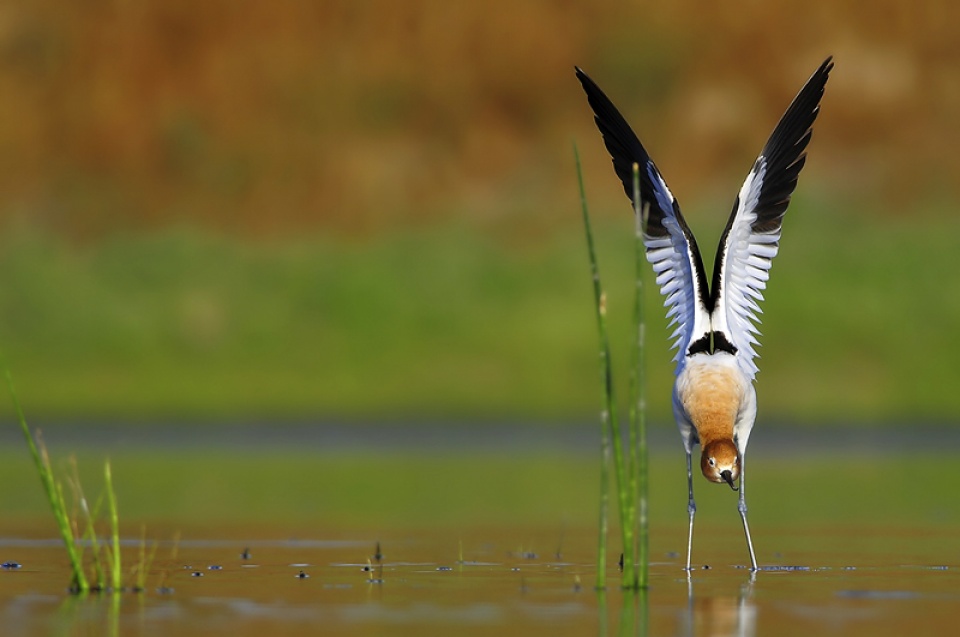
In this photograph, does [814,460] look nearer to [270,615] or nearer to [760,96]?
[270,615]

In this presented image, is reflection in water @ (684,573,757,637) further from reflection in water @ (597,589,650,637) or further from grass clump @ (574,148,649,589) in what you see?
grass clump @ (574,148,649,589)

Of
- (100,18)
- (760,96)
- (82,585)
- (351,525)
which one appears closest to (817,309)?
(760,96)

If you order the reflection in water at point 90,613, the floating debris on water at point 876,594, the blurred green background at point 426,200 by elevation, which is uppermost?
the blurred green background at point 426,200

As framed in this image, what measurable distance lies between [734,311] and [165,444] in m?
17.0

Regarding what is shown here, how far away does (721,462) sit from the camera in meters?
11.4

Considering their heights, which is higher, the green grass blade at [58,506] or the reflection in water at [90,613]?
the green grass blade at [58,506]

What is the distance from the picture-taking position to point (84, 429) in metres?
31.0

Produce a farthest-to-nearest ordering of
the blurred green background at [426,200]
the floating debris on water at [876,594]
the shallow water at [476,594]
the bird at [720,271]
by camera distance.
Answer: the blurred green background at [426,200] → the bird at [720,271] → the floating debris on water at [876,594] → the shallow water at [476,594]

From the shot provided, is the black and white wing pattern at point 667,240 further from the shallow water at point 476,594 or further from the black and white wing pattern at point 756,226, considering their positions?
the shallow water at point 476,594

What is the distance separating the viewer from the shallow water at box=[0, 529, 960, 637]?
8555 mm

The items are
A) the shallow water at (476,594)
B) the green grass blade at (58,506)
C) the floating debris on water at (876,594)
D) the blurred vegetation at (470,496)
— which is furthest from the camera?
the blurred vegetation at (470,496)

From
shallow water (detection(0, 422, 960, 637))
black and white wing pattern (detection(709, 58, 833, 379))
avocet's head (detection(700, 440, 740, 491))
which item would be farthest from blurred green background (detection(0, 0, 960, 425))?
avocet's head (detection(700, 440, 740, 491))

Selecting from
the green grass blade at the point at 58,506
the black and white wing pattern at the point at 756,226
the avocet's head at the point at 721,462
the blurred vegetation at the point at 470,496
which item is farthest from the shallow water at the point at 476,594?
the black and white wing pattern at the point at 756,226

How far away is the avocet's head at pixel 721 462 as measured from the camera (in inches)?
449
